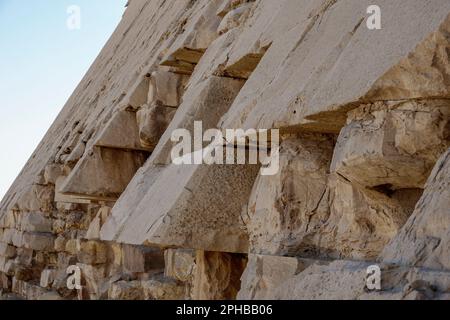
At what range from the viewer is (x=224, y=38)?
4.26 metres

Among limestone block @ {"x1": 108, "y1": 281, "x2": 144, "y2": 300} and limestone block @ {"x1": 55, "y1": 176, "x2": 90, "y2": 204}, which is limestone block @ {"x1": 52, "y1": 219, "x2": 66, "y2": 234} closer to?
limestone block @ {"x1": 55, "y1": 176, "x2": 90, "y2": 204}

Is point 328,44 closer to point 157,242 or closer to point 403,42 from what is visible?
point 403,42

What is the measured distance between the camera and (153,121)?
493 cm

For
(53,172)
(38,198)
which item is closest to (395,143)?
(53,172)

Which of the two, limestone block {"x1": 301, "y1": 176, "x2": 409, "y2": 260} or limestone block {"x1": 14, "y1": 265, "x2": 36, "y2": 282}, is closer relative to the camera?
limestone block {"x1": 301, "y1": 176, "x2": 409, "y2": 260}

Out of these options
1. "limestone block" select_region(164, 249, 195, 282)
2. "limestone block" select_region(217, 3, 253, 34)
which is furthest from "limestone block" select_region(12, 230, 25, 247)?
"limestone block" select_region(217, 3, 253, 34)

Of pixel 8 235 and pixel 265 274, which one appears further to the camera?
pixel 8 235

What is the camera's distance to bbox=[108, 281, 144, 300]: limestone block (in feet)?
16.5

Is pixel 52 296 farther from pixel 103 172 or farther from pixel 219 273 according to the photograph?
pixel 219 273

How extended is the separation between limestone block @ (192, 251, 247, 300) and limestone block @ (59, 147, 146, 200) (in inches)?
86.5

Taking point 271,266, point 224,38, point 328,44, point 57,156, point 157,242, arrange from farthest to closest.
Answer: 1. point 57,156
2. point 224,38
3. point 157,242
4. point 328,44
5. point 271,266

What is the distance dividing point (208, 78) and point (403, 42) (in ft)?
6.40

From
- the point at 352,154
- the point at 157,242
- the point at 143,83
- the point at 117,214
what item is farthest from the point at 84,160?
the point at 352,154

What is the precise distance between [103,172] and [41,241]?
4.28m
